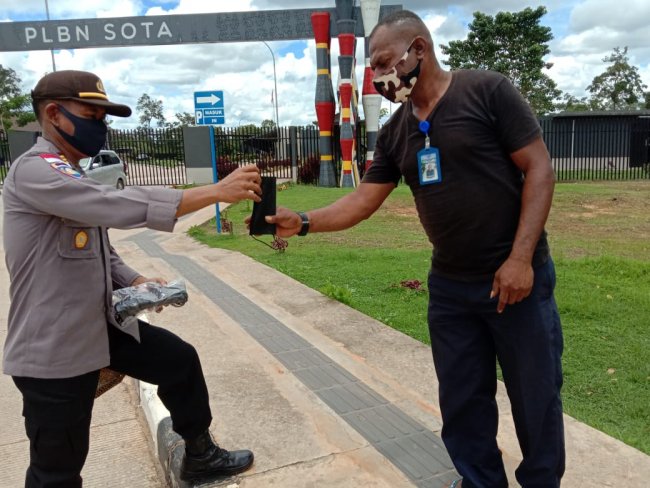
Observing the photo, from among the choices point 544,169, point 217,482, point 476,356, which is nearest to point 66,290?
point 217,482

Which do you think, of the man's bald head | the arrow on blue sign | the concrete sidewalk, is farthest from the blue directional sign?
the man's bald head

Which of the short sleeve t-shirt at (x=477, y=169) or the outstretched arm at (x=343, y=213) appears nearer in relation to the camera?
the short sleeve t-shirt at (x=477, y=169)

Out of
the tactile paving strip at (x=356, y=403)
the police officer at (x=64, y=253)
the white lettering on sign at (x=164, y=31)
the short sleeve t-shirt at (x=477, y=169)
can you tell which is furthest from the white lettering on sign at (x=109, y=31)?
the short sleeve t-shirt at (x=477, y=169)

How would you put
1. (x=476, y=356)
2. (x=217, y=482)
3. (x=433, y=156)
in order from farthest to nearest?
(x=217, y=482) → (x=476, y=356) → (x=433, y=156)

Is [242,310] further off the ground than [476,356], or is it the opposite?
[476,356]

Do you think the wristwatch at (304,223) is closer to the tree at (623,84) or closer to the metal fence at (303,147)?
the metal fence at (303,147)

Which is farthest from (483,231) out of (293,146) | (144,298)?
(293,146)

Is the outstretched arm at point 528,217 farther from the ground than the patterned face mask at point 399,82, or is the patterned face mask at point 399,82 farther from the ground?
the patterned face mask at point 399,82

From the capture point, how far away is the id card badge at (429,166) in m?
2.27

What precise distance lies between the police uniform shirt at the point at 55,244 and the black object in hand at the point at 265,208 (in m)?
0.56

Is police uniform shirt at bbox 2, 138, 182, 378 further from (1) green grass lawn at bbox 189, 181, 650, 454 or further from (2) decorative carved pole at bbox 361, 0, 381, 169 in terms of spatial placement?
(2) decorative carved pole at bbox 361, 0, 381, 169

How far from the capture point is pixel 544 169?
215 centimetres

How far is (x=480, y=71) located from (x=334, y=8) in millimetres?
17125

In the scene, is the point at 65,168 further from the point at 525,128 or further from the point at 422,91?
the point at 525,128
